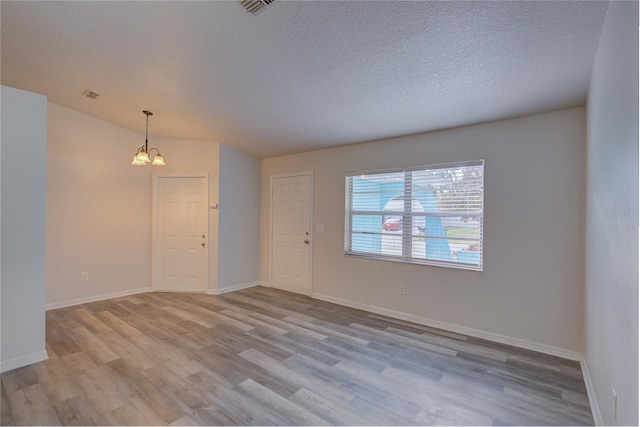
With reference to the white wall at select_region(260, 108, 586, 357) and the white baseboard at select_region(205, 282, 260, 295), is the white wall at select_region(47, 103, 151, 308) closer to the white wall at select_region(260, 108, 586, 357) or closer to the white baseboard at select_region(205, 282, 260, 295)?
the white baseboard at select_region(205, 282, 260, 295)

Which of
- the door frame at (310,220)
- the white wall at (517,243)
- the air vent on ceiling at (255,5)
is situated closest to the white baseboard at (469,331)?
the white wall at (517,243)

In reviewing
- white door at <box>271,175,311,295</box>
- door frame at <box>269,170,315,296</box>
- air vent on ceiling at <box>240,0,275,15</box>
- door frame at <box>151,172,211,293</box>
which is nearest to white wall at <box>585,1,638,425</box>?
air vent on ceiling at <box>240,0,275,15</box>

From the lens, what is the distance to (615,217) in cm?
155

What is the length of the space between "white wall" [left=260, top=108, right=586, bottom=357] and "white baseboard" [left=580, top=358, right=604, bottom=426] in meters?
0.33

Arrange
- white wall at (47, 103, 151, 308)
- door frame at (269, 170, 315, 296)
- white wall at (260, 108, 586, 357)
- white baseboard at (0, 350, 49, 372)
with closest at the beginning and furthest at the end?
white baseboard at (0, 350, 49, 372)
white wall at (260, 108, 586, 357)
white wall at (47, 103, 151, 308)
door frame at (269, 170, 315, 296)

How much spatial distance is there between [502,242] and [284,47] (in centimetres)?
292

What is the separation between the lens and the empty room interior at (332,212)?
1895 millimetres

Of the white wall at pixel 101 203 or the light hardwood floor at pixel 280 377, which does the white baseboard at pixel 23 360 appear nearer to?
the light hardwood floor at pixel 280 377

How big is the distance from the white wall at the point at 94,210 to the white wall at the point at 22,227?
1690 millimetres

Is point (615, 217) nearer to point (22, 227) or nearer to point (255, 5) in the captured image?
point (255, 5)

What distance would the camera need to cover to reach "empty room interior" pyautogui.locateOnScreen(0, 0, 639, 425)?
1.89 m

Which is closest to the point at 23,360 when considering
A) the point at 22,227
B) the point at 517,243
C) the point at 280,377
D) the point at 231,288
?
the point at 22,227

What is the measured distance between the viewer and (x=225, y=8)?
6.44 feet

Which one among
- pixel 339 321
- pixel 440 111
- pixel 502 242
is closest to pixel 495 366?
pixel 502 242
